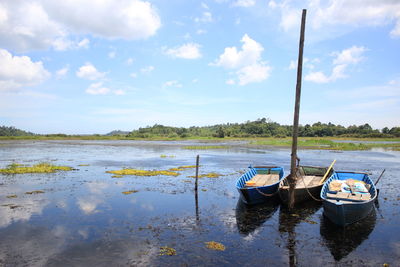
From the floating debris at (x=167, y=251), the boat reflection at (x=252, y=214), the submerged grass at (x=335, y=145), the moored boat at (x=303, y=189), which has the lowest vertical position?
the floating debris at (x=167, y=251)

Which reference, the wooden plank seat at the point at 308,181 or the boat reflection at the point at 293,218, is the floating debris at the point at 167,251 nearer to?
the boat reflection at the point at 293,218

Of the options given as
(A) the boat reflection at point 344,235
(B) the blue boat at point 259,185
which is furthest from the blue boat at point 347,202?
(B) the blue boat at point 259,185

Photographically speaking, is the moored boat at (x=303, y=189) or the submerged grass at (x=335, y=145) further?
the submerged grass at (x=335, y=145)

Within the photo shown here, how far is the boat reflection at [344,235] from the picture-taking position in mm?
10195

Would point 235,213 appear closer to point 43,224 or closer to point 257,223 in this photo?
point 257,223

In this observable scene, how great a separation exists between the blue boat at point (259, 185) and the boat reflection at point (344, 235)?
10.8 feet

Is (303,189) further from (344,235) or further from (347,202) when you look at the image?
(344,235)

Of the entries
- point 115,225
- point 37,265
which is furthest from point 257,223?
point 37,265

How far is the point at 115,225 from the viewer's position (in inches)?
488

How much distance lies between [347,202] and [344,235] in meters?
1.59

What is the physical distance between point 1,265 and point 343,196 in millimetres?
14423

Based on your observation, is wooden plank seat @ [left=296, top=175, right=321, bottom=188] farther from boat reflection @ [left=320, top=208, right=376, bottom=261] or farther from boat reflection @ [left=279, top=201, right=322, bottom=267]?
boat reflection @ [left=320, top=208, right=376, bottom=261]

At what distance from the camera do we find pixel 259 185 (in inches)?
671

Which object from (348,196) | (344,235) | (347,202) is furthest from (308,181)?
(344,235)
